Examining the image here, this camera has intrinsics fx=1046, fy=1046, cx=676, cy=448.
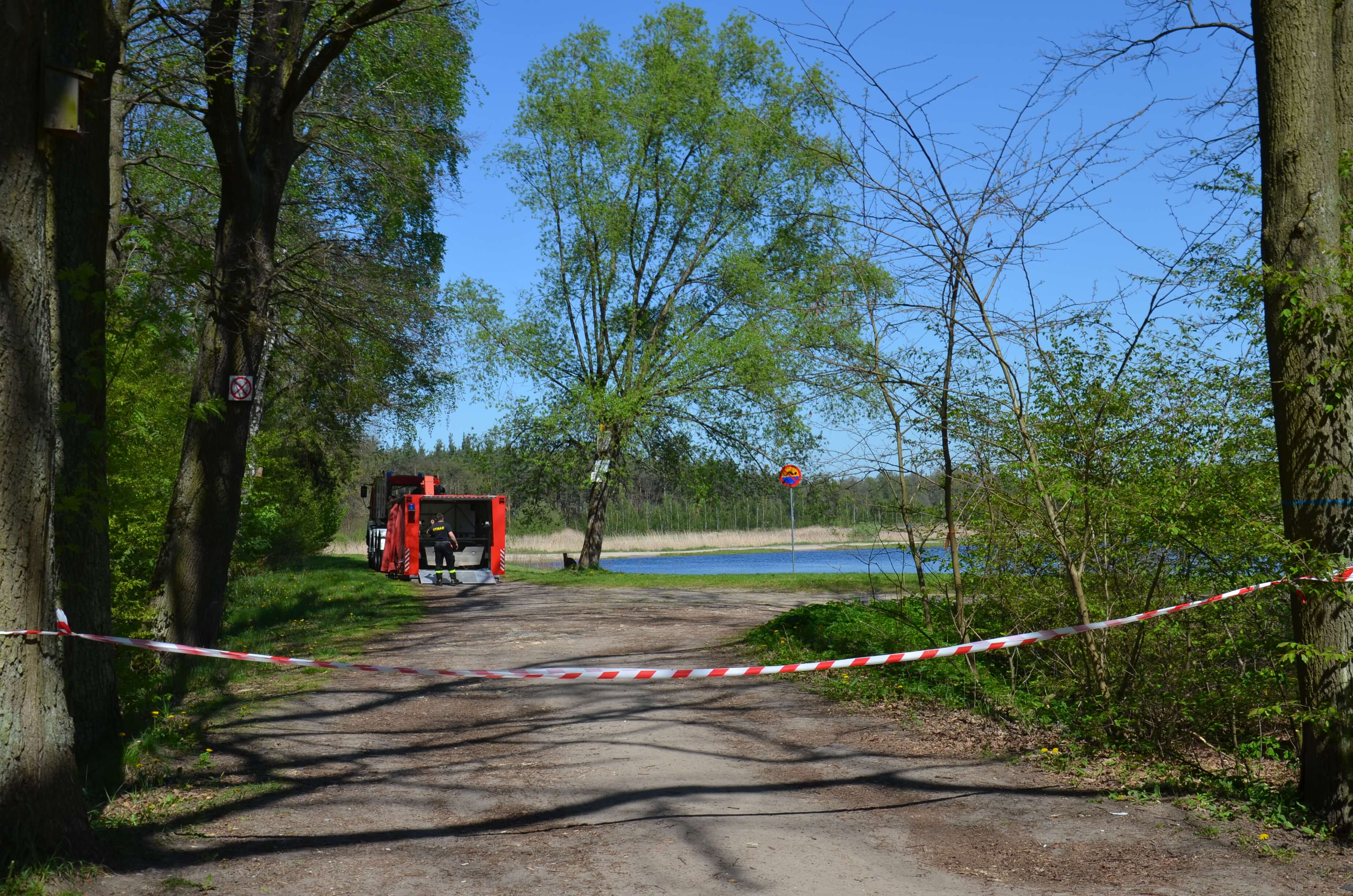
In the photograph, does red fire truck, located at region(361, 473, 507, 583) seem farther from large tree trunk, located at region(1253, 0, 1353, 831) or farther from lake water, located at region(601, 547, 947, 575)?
large tree trunk, located at region(1253, 0, 1353, 831)

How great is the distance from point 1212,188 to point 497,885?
704cm

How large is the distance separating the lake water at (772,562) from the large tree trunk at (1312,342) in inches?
128

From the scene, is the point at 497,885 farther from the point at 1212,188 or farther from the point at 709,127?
the point at 709,127

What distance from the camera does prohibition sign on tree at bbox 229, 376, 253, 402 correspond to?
1089 cm

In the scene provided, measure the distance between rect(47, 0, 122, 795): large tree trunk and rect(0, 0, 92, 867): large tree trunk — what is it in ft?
2.57

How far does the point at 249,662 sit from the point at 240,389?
290 cm

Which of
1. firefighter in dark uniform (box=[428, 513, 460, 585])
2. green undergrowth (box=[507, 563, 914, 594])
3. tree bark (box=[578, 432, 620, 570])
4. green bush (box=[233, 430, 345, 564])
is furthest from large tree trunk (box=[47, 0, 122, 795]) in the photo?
tree bark (box=[578, 432, 620, 570])

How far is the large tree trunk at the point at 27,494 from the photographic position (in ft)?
14.9

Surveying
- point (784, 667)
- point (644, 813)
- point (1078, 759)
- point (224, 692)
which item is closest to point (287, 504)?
point (224, 692)

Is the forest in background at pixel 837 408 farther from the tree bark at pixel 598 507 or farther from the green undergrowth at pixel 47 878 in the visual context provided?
the tree bark at pixel 598 507

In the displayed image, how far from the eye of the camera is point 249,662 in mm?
11125

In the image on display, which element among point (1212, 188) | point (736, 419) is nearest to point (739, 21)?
point (736, 419)

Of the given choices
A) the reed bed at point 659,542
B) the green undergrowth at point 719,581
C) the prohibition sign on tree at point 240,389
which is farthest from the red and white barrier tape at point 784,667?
the reed bed at point 659,542

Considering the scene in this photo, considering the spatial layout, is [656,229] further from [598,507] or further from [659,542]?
[659,542]
